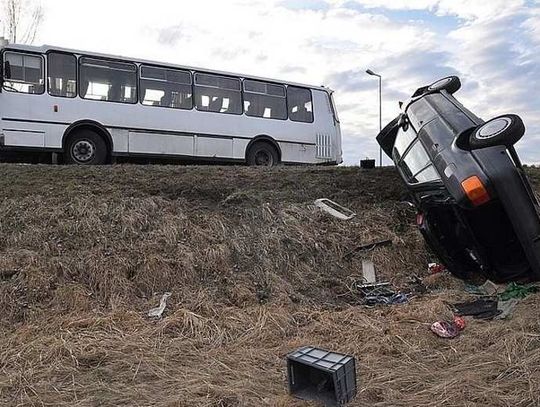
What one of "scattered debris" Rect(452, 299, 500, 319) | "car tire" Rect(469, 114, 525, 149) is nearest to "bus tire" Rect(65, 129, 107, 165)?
"scattered debris" Rect(452, 299, 500, 319)

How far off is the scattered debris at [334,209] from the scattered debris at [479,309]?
239cm

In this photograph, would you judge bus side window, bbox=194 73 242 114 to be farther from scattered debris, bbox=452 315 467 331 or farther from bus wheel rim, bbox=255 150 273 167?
scattered debris, bbox=452 315 467 331

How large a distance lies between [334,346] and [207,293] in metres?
1.64

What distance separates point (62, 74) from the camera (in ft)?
34.2

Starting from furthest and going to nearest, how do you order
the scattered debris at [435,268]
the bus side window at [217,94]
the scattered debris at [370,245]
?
the bus side window at [217,94] < the scattered debris at [370,245] < the scattered debris at [435,268]

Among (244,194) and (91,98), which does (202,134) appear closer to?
(91,98)

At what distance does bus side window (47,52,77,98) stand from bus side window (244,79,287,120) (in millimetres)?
4028

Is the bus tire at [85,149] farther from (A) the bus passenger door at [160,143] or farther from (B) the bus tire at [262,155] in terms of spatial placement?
(B) the bus tire at [262,155]

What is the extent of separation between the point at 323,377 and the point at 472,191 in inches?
70.6

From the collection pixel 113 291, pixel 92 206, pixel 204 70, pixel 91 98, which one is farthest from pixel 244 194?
pixel 204 70

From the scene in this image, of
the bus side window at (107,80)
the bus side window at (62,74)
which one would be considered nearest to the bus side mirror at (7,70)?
the bus side window at (62,74)

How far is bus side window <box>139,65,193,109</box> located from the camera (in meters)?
11.5

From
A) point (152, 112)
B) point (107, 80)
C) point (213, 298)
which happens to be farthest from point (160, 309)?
point (107, 80)

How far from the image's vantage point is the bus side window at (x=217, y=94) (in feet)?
40.2
